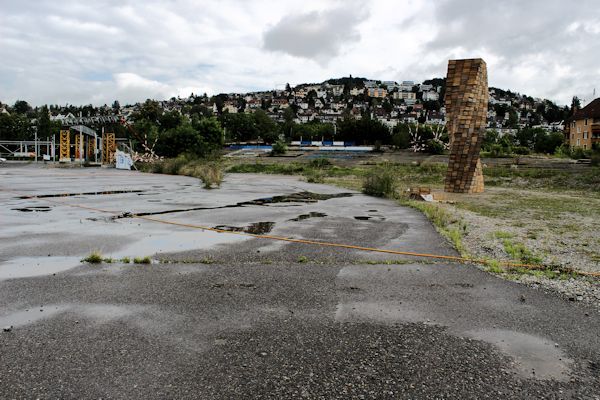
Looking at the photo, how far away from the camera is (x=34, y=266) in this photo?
20.4ft

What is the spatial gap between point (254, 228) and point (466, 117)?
15109 mm

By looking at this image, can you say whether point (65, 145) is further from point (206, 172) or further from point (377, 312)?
point (377, 312)

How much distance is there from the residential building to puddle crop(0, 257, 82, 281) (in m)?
82.7

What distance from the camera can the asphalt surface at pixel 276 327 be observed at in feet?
10.4

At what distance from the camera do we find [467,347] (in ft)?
12.5

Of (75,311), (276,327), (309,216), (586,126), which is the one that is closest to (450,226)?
(309,216)

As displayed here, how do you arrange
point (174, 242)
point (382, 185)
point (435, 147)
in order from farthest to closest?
point (435, 147)
point (382, 185)
point (174, 242)

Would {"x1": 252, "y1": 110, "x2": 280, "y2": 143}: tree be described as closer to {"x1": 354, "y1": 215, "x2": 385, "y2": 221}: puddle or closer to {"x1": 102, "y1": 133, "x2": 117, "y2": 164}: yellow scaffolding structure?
{"x1": 102, "y1": 133, "x2": 117, "y2": 164}: yellow scaffolding structure

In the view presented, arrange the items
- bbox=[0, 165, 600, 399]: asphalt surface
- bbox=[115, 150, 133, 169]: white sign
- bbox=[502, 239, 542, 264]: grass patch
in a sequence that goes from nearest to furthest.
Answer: bbox=[0, 165, 600, 399]: asphalt surface, bbox=[502, 239, 542, 264]: grass patch, bbox=[115, 150, 133, 169]: white sign

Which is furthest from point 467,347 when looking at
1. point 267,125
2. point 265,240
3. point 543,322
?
point 267,125

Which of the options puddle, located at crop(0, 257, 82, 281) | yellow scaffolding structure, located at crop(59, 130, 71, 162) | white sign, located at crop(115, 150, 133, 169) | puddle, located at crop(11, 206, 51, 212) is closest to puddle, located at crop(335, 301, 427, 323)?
puddle, located at crop(0, 257, 82, 281)

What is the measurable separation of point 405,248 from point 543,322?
3.66m

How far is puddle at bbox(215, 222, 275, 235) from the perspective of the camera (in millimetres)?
9609

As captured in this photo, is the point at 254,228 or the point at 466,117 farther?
the point at 466,117
